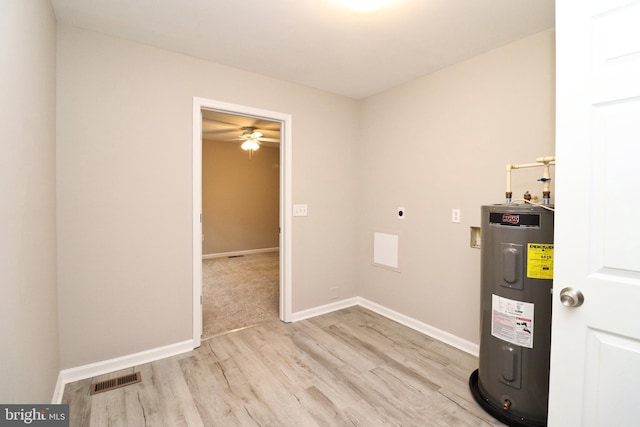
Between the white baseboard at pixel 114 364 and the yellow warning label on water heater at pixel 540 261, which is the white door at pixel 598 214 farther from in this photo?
the white baseboard at pixel 114 364

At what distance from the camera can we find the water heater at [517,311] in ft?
5.65

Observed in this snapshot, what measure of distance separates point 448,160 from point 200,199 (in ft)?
7.39

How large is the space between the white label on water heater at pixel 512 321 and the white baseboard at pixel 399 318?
2.82ft

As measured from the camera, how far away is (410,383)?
7.18 feet

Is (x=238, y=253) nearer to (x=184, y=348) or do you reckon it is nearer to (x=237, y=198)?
(x=237, y=198)

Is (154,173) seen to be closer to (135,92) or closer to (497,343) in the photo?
(135,92)

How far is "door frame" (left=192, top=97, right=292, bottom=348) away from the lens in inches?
104

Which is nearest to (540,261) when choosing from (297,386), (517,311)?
(517,311)

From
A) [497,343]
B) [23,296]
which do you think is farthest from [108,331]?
[497,343]

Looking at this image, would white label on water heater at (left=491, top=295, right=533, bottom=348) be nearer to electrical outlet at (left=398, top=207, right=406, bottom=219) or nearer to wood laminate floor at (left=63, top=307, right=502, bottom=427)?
wood laminate floor at (left=63, top=307, right=502, bottom=427)

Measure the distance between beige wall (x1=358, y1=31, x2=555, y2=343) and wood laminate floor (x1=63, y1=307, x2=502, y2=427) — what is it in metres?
0.58

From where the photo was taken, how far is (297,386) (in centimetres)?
216

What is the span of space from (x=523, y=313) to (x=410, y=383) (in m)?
0.93

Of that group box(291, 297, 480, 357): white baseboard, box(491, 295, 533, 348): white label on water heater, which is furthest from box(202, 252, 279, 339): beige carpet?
box(491, 295, 533, 348): white label on water heater
